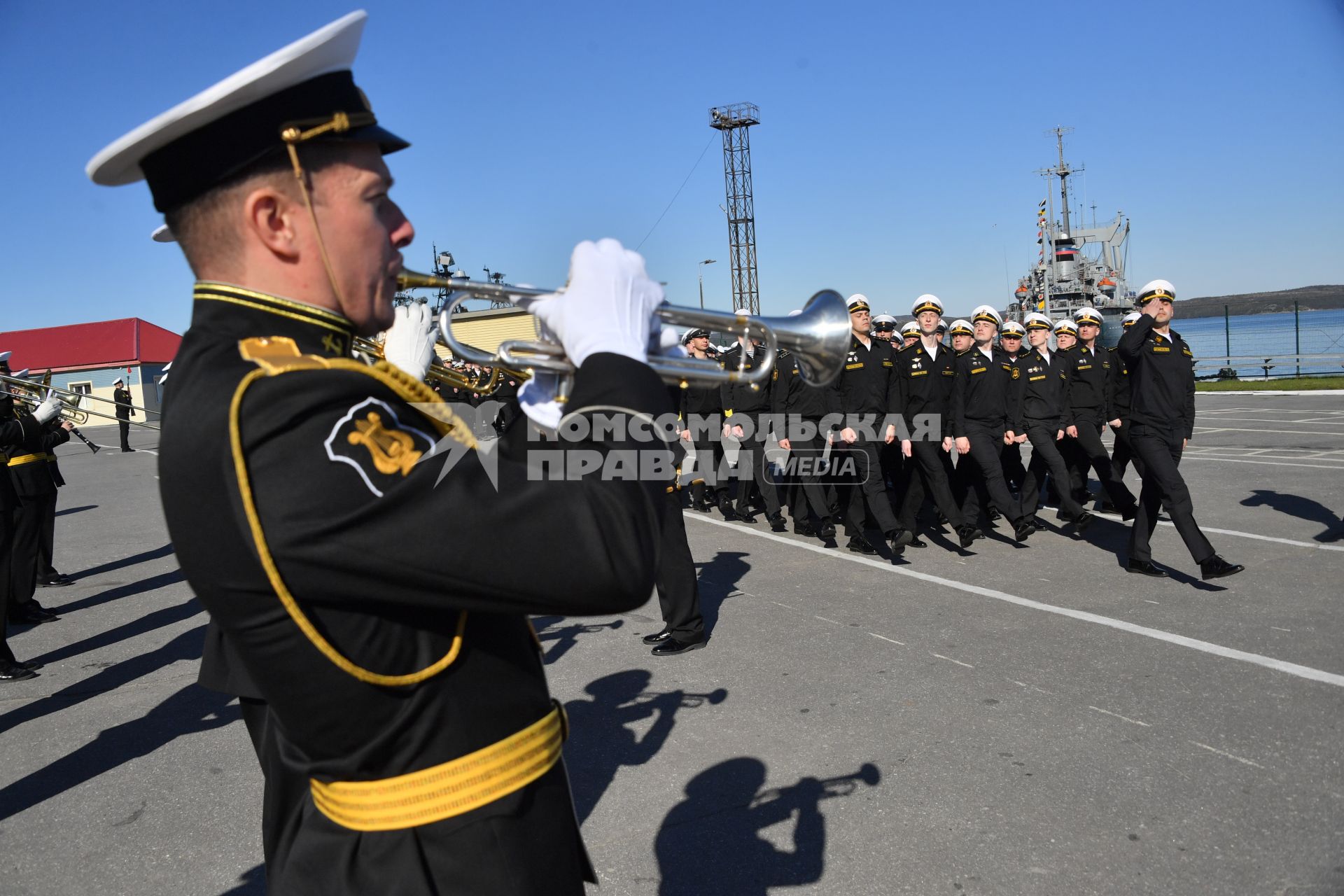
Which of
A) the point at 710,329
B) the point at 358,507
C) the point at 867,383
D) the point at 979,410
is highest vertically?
the point at 710,329

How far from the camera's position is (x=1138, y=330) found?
23.5 feet

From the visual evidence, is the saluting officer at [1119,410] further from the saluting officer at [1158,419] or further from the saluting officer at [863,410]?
the saluting officer at [863,410]

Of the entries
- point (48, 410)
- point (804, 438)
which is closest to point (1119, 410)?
point (804, 438)

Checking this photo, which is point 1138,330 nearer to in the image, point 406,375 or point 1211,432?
point 406,375

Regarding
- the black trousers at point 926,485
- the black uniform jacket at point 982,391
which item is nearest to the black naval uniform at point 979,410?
the black uniform jacket at point 982,391

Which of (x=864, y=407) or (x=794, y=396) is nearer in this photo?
(x=864, y=407)

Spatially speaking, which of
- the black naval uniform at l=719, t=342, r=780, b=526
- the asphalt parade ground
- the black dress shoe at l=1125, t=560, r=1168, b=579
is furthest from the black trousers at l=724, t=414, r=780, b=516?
the black dress shoe at l=1125, t=560, r=1168, b=579

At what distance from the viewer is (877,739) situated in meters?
4.23

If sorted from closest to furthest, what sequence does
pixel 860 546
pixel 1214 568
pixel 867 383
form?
pixel 1214 568, pixel 860 546, pixel 867 383

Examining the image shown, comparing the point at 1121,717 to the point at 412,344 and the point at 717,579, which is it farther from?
the point at 717,579

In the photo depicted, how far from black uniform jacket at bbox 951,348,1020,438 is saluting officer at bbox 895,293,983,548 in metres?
0.09

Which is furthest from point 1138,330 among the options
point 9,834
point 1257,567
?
point 9,834

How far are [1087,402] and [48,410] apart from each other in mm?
9985

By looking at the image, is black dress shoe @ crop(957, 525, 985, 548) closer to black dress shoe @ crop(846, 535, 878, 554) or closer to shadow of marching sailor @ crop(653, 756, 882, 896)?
black dress shoe @ crop(846, 535, 878, 554)
